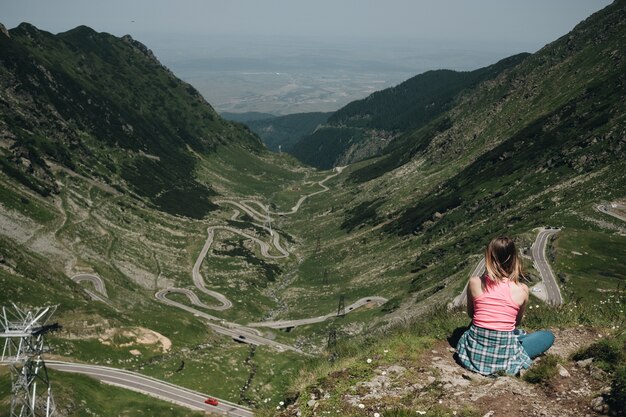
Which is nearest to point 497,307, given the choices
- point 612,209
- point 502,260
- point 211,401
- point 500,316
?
point 500,316

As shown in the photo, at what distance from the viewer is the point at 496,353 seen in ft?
54.0

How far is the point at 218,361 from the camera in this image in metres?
90.4

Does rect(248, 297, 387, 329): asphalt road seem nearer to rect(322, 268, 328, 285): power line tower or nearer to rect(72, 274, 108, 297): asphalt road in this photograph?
rect(322, 268, 328, 285): power line tower

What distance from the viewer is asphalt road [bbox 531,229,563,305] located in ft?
243

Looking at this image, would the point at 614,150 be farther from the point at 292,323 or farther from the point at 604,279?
the point at 292,323

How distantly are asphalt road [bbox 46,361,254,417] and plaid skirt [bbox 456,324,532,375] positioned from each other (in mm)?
57172

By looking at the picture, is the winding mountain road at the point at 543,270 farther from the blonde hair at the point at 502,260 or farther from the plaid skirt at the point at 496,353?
the blonde hair at the point at 502,260

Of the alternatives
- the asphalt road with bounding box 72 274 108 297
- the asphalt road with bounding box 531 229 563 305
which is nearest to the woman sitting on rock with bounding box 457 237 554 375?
the asphalt road with bounding box 531 229 563 305

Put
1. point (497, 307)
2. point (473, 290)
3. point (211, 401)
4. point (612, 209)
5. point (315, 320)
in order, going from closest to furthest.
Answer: point (497, 307)
point (473, 290)
point (211, 401)
point (612, 209)
point (315, 320)

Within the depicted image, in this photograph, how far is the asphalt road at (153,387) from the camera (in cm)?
6938

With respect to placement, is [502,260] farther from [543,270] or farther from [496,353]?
[543,270]

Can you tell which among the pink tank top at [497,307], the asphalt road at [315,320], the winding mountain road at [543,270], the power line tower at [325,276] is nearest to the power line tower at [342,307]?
the asphalt road at [315,320]

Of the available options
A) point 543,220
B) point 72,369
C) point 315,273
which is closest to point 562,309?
point 72,369

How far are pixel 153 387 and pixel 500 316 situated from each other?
6863 centimetres
